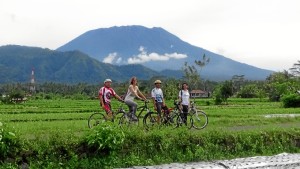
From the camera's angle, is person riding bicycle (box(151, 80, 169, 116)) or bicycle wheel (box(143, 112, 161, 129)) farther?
person riding bicycle (box(151, 80, 169, 116))

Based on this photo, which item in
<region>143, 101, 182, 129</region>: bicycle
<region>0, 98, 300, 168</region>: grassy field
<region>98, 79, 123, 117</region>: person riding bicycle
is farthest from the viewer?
<region>143, 101, 182, 129</region>: bicycle

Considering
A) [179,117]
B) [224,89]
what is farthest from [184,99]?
[224,89]

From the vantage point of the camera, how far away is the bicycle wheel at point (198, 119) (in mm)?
14834

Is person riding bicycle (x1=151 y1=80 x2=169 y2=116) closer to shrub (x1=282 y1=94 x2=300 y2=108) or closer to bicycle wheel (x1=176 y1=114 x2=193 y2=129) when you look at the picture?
bicycle wheel (x1=176 y1=114 x2=193 y2=129)

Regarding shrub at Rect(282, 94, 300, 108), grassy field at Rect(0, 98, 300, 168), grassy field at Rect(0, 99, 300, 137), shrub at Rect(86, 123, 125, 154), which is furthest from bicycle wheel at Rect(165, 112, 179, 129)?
shrub at Rect(282, 94, 300, 108)

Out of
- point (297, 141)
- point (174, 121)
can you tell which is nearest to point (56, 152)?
point (174, 121)

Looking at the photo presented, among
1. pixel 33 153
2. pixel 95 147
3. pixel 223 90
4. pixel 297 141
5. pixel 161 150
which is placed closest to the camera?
pixel 33 153

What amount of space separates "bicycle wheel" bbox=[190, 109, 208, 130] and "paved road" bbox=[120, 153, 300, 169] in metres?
3.98

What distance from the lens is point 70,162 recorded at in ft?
29.4

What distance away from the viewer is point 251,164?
10.3m

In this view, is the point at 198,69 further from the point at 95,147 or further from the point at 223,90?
the point at 95,147

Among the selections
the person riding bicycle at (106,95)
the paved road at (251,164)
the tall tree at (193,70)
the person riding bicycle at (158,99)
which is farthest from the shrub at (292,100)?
the tall tree at (193,70)

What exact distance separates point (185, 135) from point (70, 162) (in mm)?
3115

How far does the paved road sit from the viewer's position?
9.82 m
